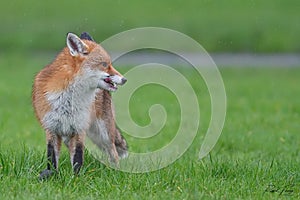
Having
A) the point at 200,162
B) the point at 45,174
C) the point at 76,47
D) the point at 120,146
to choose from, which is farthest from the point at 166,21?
the point at 45,174

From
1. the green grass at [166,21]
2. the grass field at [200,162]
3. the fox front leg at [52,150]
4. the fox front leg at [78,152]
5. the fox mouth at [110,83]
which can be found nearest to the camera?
the grass field at [200,162]

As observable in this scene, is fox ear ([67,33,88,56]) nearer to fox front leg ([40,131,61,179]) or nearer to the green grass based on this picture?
fox front leg ([40,131,61,179])

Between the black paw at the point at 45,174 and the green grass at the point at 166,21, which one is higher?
the green grass at the point at 166,21

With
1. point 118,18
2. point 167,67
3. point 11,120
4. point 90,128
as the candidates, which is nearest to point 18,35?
point 118,18

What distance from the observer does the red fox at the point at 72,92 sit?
22.4ft

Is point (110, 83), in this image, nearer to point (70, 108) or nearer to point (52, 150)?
point (70, 108)

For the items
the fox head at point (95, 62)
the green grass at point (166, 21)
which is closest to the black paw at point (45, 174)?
the fox head at point (95, 62)

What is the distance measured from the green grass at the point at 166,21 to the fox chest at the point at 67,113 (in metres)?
14.2

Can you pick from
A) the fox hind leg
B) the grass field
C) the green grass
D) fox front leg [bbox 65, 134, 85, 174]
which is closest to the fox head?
fox front leg [bbox 65, 134, 85, 174]

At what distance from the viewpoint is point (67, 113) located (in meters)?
6.93

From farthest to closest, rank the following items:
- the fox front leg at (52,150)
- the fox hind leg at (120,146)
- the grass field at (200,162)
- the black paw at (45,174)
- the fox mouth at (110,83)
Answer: the fox hind leg at (120,146) < the fox front leg at (52,150) < the fox mouth at (110,83) < the black paw at (45,174) < the grass field at (200,162)

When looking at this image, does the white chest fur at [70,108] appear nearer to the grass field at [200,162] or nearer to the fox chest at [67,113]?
the fox chest at [67,113]

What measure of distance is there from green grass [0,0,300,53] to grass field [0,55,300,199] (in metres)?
5.91

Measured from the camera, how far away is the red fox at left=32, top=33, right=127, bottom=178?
6.84m
